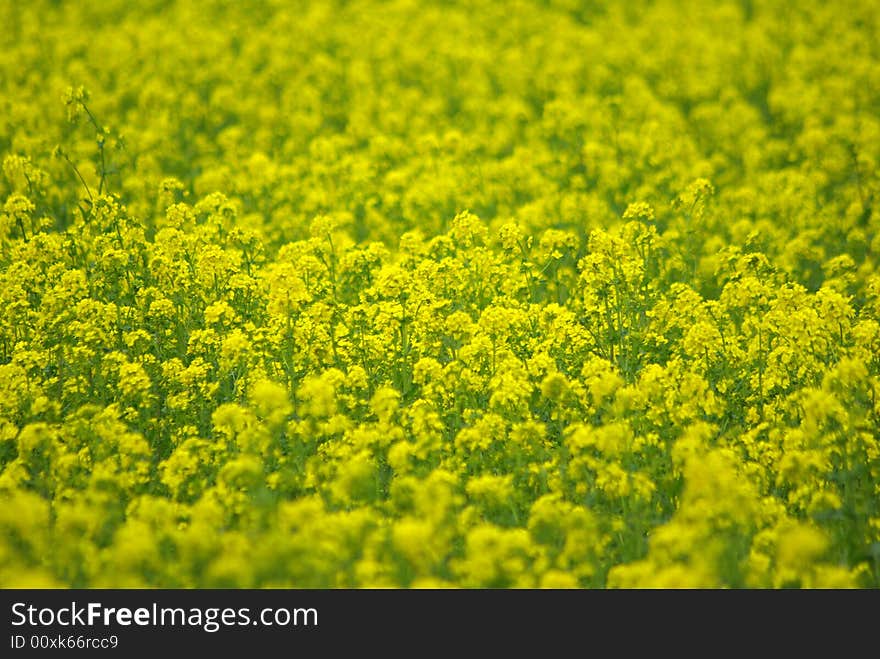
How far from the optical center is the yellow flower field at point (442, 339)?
16.3 feet

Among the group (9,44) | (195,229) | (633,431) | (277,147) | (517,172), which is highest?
(9,44)

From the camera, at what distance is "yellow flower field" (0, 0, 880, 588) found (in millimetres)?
4977

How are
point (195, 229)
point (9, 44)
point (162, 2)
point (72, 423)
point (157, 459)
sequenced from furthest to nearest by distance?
1. point (162, 2)
2. point (9, 44)
3. point (195, 229)
4. point (157, 459)
5. point (72, 423)

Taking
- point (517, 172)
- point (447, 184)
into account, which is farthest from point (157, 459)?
point (517, 172)

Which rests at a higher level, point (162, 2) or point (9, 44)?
point (162, 2)

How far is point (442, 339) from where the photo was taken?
23.6 ft

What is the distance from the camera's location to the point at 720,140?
38.8ft

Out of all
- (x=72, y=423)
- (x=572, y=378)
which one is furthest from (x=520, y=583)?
(x=72, y=423)

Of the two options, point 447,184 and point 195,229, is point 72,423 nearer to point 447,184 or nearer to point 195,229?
point 195,229

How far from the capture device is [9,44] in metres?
15.0

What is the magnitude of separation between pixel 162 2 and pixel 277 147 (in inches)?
283

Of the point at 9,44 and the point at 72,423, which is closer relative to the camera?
the point at 72,423
